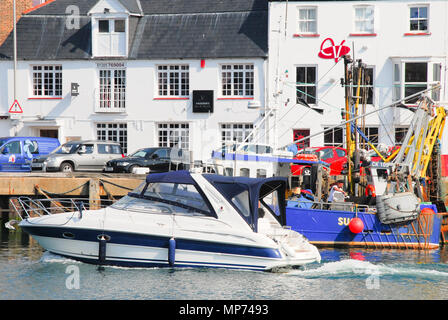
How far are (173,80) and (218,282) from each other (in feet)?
72.1

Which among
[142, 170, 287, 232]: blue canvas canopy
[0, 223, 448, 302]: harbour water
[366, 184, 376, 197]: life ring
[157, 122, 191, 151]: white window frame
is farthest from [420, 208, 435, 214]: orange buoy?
[157, 122, 191, 151]: white window frame

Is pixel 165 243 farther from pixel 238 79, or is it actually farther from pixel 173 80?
pixel 173 80

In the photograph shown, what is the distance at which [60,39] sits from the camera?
37.7 meters

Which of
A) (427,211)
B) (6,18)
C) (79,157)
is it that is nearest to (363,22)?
(79,157)

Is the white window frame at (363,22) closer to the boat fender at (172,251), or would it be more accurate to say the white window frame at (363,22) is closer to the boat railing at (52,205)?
the boat railing at (52,205)

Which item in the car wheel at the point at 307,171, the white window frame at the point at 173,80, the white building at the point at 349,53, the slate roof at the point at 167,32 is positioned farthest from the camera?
the white window frame at the point at 173,80

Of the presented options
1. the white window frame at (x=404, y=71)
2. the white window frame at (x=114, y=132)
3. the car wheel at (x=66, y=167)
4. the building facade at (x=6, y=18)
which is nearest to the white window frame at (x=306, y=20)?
the white window frame at (x=404, y=71)

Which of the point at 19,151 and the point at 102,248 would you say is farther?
the point at 19,151

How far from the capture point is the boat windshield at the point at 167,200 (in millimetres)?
16938

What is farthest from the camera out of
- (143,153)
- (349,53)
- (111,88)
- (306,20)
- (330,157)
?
(111,88)

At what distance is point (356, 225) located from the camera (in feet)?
70.4

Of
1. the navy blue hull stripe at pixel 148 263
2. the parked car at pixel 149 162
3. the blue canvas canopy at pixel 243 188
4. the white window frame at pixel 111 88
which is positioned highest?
the white window frame at pixel 111 88

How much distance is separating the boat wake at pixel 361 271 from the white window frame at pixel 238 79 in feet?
62.1
